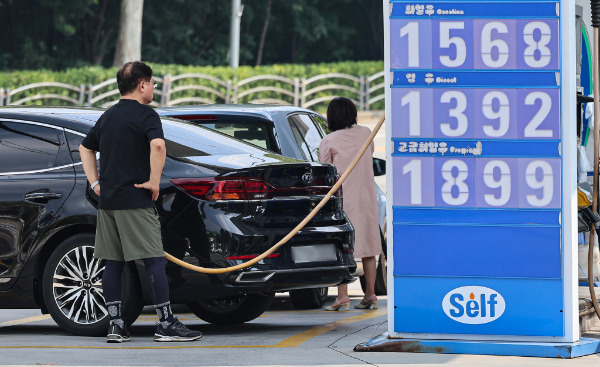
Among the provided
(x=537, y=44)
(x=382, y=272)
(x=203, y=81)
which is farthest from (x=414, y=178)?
(x=203, y=81)

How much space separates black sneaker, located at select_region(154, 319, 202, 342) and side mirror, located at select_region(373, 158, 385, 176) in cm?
356

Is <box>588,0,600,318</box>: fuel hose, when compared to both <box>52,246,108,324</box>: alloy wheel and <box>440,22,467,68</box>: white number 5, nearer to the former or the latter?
<box>440,22,467,68</box>: white number 5

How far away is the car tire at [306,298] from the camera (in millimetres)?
10789

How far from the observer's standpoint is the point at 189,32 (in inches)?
1919

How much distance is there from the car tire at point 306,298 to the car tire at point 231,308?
4.64 feet

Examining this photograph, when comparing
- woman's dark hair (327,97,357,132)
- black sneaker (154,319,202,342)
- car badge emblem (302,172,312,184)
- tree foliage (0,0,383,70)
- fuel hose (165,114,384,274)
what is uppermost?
tree foliage (0,0,383,70)

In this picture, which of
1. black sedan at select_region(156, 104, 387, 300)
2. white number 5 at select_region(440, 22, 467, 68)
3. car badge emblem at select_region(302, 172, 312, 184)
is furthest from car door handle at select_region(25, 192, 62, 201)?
white number 5 at select_region(440, 22, 467, 68)

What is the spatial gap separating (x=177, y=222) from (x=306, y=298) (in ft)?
9.24

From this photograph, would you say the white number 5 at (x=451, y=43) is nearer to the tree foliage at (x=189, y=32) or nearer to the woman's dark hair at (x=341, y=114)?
the woman's dark hair at (x=341, y=114)

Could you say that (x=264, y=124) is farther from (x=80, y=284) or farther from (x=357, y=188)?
(x=80, y=284)

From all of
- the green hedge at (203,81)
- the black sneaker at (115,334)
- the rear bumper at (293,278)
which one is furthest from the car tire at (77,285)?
the green hedge at (203,81)

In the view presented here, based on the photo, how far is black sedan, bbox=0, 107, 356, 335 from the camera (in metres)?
8.20

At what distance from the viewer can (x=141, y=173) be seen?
8039 mm

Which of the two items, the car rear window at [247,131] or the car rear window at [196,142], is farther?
the car rear window at [247,131]
